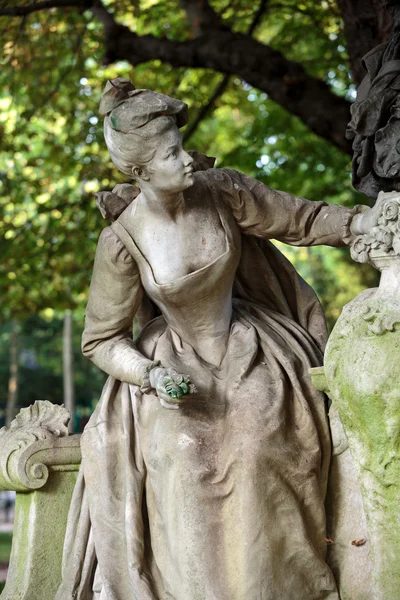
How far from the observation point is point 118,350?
449 centimetres

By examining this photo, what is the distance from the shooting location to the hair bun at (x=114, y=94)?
13.6 feet

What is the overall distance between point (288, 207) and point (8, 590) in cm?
220

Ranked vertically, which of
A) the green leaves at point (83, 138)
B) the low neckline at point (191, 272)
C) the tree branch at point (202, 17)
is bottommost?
the green leaves at point (83, 138)

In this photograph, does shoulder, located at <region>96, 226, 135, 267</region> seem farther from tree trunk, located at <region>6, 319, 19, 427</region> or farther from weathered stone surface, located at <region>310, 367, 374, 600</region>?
tree trunk, located at <region>6, 319, 19, 427</region>

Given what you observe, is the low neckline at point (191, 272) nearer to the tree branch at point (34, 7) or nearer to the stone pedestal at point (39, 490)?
the stone pedestal at point (39, 490)

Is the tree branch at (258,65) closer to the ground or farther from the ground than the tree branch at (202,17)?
closer to the ground

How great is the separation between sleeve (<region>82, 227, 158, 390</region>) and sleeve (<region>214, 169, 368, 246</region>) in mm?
497

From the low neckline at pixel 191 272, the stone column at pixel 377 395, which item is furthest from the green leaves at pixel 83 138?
the stone column at pixel 377 395

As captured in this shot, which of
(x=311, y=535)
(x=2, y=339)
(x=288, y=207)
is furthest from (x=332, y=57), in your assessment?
(x=2, y=339)

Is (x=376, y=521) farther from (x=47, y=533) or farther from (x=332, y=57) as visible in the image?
(x=332, y=57)

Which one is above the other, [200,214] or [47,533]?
[200,214]

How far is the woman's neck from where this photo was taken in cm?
426

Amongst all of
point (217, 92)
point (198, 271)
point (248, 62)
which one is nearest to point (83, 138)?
point (217, 92)

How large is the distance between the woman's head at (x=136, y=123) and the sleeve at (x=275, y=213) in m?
0.43
